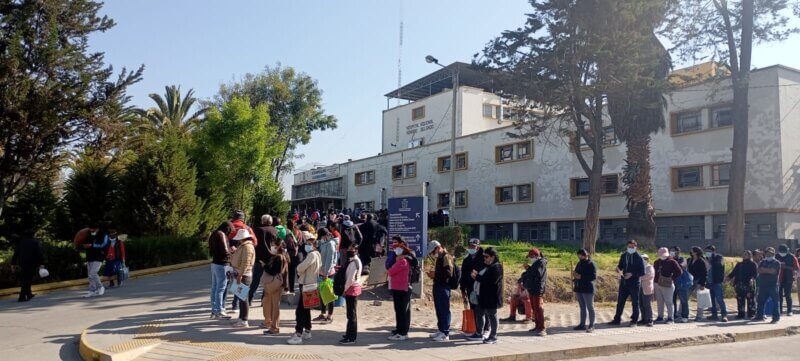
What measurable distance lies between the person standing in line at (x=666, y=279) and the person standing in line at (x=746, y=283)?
2224 millimetres

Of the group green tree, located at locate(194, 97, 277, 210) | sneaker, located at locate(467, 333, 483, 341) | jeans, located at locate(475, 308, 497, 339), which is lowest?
sneaker, located at locate(467, 333, 483, 341)

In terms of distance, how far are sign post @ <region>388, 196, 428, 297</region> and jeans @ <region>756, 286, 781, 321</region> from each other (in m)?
8.23

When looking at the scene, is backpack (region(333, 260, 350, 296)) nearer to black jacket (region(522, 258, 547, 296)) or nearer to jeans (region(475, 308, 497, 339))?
jeans (region(475, 308, 497, 339))

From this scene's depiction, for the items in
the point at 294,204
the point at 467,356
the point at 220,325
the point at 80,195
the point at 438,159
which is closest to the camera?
the point at 467,356

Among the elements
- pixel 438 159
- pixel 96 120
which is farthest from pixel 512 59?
pixel 438 159

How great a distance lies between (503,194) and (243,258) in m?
31.8

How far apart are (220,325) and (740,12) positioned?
92.4 feet

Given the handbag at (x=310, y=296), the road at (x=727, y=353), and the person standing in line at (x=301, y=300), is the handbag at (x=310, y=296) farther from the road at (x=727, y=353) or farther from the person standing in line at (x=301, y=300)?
the road at (x=727, y=353)

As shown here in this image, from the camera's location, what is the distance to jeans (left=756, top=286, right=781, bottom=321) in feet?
47.1

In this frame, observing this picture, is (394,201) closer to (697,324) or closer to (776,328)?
(697,324)

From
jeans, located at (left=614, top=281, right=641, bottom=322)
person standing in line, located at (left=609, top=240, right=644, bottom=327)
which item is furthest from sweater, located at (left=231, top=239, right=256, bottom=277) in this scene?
jeans, located at (left=614, top=281, right=641, bottom=322)

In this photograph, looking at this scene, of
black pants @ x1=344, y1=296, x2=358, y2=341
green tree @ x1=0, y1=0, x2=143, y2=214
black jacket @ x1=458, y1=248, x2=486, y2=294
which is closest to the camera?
black pants @ x1=344, y1=296, x2=358, y2=341

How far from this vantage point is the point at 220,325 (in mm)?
11000

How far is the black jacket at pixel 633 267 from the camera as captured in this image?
12875mm
